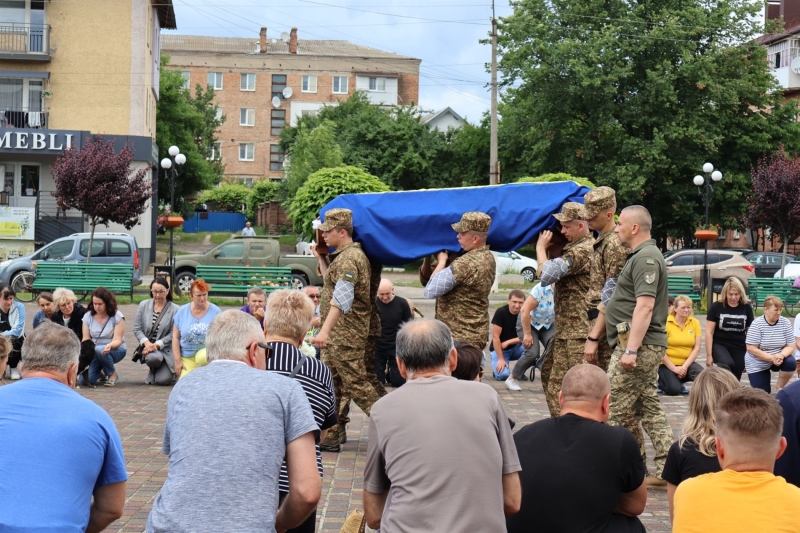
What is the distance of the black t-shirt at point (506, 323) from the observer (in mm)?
13969

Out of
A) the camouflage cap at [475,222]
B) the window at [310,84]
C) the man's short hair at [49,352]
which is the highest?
the window at [310,84]

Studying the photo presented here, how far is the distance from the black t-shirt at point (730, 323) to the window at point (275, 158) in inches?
2902

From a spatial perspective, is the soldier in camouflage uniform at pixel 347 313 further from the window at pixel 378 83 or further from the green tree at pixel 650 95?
the window at pixel 378 83

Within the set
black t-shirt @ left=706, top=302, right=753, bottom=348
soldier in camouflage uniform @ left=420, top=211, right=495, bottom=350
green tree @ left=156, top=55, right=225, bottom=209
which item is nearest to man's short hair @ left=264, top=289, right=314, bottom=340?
soldier in camouflage uniform @ left=420, top=211, right=495, bottom=350

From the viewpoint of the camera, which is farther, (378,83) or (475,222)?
(378,83)

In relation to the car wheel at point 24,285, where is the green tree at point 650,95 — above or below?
above

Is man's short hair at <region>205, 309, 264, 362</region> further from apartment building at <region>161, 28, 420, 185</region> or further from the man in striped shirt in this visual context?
apartment building at <region>161, 28, 420, 185</region>

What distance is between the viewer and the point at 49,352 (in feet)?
12.9

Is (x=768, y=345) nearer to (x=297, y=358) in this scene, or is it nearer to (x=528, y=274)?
(x=297, y=358)

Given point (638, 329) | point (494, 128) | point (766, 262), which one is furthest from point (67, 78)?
point (638, 329)

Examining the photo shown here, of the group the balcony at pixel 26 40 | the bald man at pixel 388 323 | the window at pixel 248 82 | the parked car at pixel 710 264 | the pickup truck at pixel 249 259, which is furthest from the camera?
the window at pixel 248 82

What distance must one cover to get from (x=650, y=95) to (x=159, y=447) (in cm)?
3694

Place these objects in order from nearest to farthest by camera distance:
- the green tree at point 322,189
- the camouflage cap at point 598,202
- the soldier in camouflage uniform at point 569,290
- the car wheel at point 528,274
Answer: the camouflage cap at point 598,202 < the soldier in camouflage uniform at point 569,290 < the car wheel at point 528,274 < the green tree at point 322,189

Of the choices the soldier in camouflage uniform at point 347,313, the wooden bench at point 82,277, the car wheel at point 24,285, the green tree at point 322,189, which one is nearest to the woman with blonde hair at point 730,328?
the soldier in camouflage uniform at point 347,313
